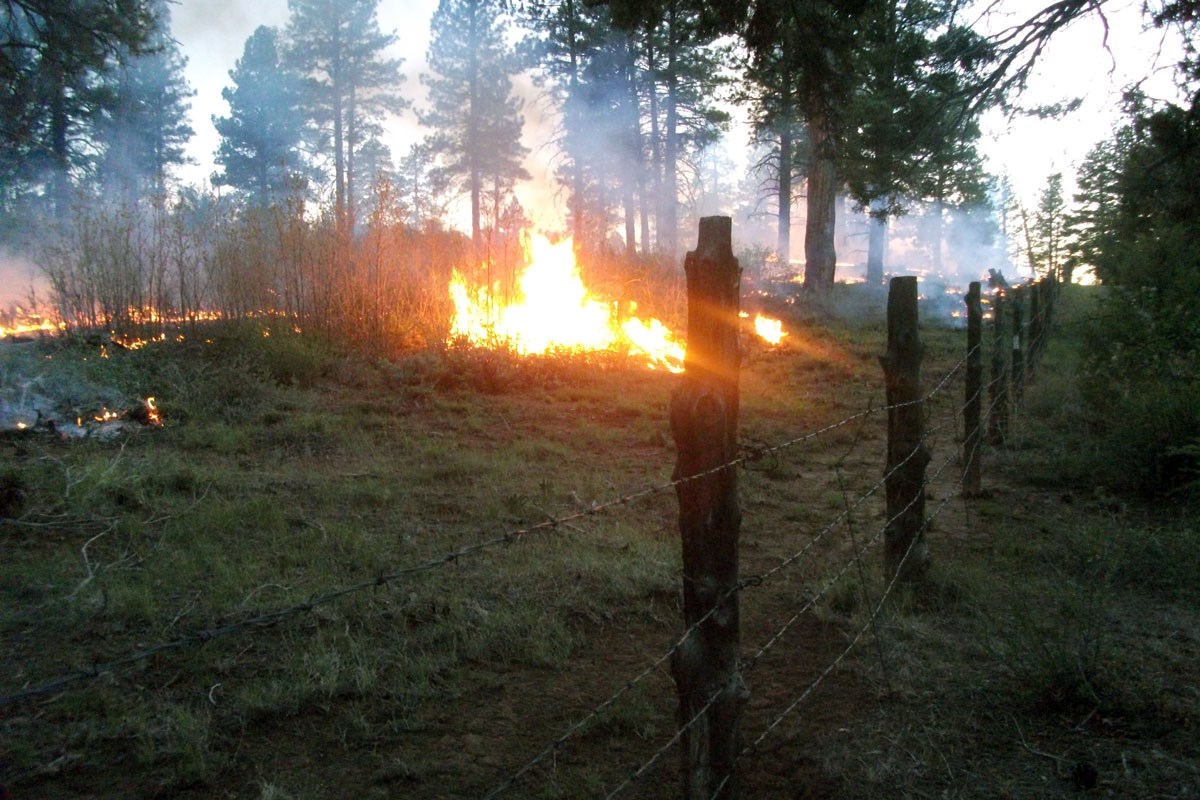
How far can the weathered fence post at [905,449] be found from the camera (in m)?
4.52

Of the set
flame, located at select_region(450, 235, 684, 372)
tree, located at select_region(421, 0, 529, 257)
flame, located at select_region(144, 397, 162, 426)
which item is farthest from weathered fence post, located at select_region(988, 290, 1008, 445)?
tree, located at select_region(421, 0, 529, 257)

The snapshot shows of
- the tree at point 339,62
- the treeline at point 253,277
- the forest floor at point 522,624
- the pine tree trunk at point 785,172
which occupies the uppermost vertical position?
the tree at point 339,62

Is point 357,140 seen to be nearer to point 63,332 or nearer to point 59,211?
point 59,211

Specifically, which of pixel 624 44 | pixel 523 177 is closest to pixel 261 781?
pixel 624 44

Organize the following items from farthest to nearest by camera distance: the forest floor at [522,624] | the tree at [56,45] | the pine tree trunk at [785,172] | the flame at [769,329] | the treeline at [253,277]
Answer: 1. the pine tree trunk at [785,172]
2. the flame at [769,329]
3. the treeline at [253,277]
4. the tree at [56,45]
5. the forest floor at [522,624]

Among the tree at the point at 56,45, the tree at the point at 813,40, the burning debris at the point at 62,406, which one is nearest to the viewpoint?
the tree at the point at 813,40

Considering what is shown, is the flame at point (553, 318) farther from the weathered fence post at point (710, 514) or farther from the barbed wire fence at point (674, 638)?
the weathered fence post at point (710, 514)

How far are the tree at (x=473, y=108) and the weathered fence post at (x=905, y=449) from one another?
32906 millimetres

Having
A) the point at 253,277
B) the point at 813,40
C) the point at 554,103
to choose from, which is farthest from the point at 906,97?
the point at 554,103

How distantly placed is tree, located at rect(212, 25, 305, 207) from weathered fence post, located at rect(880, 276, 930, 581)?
112ft

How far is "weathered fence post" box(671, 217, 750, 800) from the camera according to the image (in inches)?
94.4

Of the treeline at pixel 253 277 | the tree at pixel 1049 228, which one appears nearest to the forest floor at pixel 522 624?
the treeline at pixel 253 277

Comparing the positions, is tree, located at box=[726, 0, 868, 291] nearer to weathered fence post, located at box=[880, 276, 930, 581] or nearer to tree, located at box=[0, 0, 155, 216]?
weathered fence post, located at box=[880, 276, 930, 581]

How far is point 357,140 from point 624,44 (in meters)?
17.1
